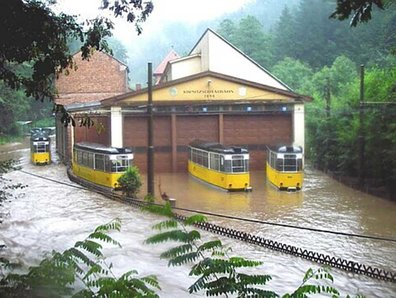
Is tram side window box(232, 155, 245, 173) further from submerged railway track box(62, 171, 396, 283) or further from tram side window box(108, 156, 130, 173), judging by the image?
submerged railway track box(62, 171, 396, 283)

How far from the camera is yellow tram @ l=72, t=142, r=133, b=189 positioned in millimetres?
26000

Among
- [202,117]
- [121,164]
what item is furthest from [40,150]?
[121,164]

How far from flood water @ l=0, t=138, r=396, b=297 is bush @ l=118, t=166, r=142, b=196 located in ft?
2.81

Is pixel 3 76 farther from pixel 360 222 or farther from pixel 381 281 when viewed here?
pixel 360 222

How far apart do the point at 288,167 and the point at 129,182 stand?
806 cm

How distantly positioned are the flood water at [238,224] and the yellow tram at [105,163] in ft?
3.87

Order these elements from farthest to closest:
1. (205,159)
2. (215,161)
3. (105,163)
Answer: (205,159)
(215,161)
(105,163)

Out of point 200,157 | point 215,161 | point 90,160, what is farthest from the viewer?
point 200,157

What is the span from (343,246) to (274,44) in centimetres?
6319

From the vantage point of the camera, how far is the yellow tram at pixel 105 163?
26.0 m

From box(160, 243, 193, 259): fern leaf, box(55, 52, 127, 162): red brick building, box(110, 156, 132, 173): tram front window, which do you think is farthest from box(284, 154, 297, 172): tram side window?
box(55, 52, 127, 162): red brick building

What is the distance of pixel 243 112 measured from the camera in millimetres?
35000

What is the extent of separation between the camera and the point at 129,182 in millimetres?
24359

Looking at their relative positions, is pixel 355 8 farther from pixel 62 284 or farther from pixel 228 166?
pixel 228 166
